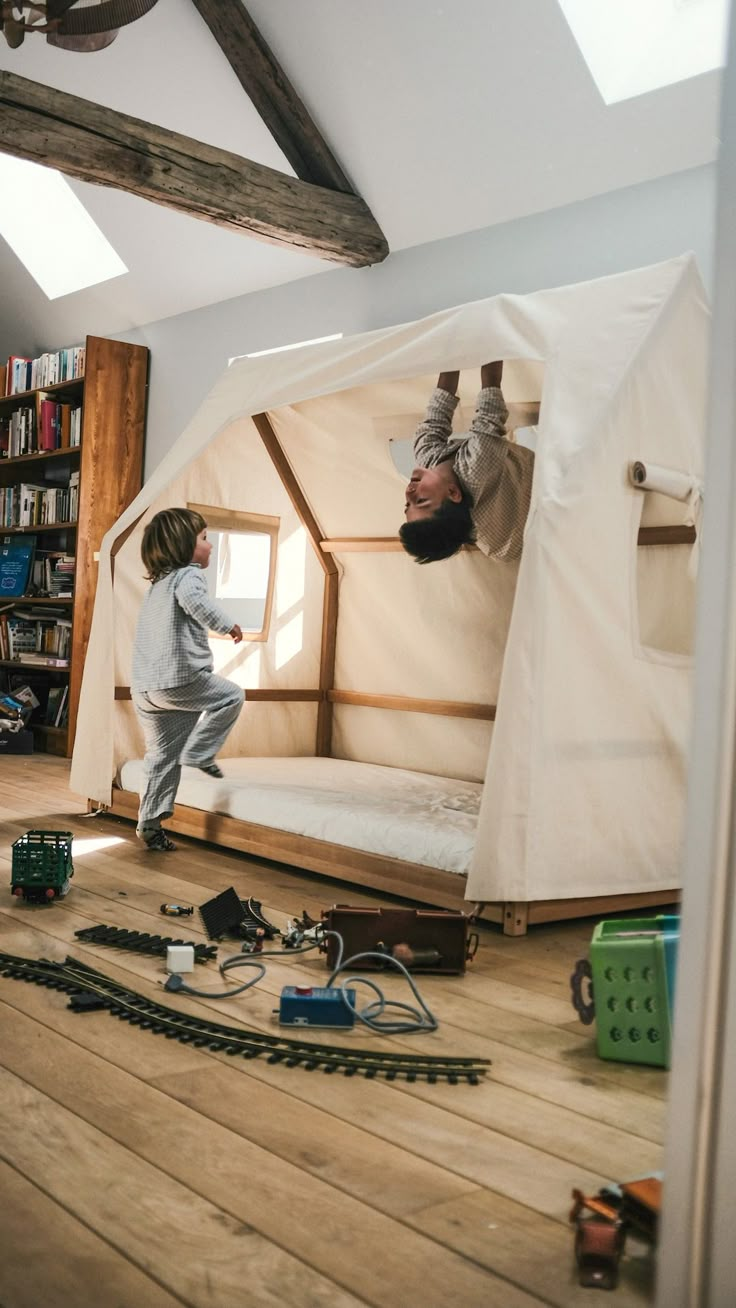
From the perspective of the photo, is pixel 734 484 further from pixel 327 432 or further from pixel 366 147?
pixel 366 147

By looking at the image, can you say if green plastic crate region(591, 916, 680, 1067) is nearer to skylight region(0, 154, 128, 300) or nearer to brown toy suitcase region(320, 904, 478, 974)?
brown toy suitcase region(320, 904, 478, 974)

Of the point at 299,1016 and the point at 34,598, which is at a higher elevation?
the point at 34,598

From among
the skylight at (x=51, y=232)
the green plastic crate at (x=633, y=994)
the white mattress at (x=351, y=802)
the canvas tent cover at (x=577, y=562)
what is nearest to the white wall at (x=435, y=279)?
the skylight at (x=51, y=232)

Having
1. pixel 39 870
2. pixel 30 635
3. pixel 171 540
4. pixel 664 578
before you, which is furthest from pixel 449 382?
pixel 30 635

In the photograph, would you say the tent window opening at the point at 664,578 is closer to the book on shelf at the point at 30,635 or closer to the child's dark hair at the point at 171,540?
the child's dark hair at the point at 171,540

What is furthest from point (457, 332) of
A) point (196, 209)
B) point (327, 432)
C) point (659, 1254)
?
point (659, 1254)

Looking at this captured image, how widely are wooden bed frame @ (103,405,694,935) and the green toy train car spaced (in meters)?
0.85

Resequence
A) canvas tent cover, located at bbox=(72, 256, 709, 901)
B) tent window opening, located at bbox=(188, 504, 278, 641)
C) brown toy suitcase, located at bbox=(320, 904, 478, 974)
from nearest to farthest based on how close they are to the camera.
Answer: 1. brown toy suitcase, located at bbox=(320, 904, 478, 974)
2. canvas tent cover, located at bbox=(72, 256, 709, 901)
3. tent window opening, located at bbox=(188, 504, 278, 641)

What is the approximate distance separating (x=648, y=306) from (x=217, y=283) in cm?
366

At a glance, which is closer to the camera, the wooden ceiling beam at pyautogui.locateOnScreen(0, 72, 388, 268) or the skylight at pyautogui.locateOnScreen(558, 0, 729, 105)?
the skylight at pyautogui.locateOnScreen(558, 0, 729, 105)

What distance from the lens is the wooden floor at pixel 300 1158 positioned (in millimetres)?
1380

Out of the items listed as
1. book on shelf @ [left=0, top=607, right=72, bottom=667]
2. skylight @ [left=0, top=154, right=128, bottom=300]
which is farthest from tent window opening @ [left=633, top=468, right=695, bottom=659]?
book on shelf @ [left=0, top=607, right=72, bottom=667]

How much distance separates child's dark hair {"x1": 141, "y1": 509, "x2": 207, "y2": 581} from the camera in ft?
13.9

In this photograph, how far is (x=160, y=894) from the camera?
133 inches
